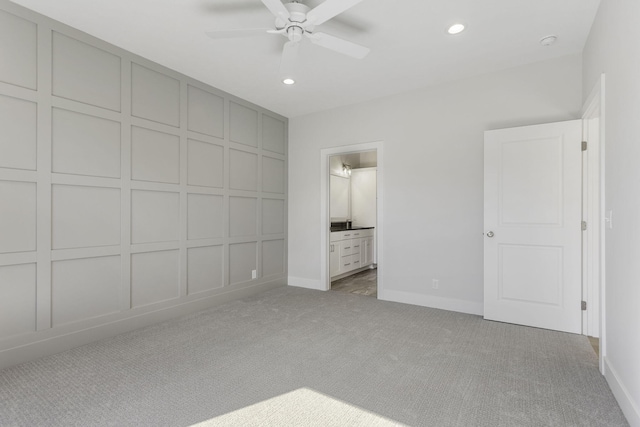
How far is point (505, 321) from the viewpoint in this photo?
322 cm

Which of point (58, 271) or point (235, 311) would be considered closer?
point (58, 271)

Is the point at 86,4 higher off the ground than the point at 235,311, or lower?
higher

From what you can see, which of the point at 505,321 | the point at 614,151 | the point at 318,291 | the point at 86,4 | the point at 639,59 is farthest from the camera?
the point at 318,291

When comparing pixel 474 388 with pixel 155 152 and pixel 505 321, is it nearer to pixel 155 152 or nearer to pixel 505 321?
pixel 505 321

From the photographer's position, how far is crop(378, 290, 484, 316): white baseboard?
3.54 meters

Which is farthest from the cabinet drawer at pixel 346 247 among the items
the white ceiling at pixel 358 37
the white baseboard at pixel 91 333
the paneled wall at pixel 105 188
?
the white ceiling at pixel 358 37

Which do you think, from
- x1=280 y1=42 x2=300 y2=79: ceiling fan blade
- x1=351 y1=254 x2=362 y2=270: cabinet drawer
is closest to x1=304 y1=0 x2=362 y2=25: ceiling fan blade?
x1=280 y1=42 x2=300 y2=79: ceiling fan blade

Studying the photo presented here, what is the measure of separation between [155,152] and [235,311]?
1.94 m

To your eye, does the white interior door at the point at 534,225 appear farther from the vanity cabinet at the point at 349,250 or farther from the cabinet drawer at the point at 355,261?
the cabinet drawer at the point at 355,261

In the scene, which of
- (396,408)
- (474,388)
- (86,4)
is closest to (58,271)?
(86,4)

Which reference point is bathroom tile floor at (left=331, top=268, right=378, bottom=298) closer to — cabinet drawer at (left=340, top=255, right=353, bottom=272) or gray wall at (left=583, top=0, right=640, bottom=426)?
cabinet drawer at (left=340, top=255, right=353, bottom=272)

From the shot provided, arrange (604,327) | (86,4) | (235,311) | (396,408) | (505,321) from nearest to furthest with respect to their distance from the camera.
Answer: (396,408)
(604,327)
(86,4)
(505,321)
(235,311)

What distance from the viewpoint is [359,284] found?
515 cm

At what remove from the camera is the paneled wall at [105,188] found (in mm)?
2377
